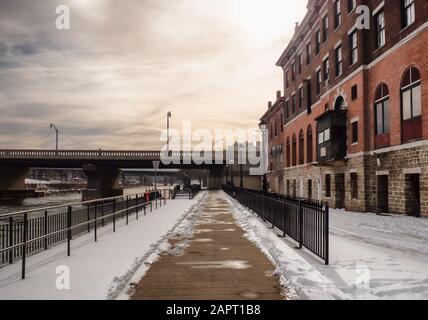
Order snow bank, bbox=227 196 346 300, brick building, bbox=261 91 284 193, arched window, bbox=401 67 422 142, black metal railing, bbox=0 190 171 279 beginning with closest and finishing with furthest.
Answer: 1. snow bank, bbox=227 196 346 300
2. black metal railing, bbox=0 190 171 279
3. arched window, bbox=401 67 422 142
4. brick building, bbox=261 91 284 193

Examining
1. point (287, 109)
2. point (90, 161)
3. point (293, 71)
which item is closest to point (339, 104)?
point (293, 71)

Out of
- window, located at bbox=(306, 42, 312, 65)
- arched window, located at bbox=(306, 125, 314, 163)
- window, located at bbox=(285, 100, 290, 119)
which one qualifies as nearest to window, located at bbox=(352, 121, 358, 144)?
arched window, located at bbox=(306, 125, 314, 163)

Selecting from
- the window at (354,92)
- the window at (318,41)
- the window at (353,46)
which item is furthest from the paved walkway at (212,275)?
the window at (318,41)

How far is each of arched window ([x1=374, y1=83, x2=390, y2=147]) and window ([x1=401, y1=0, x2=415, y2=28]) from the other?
135 inches

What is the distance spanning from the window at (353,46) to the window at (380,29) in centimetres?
190

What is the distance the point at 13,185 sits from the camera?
75.0m

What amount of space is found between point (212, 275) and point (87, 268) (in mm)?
2525

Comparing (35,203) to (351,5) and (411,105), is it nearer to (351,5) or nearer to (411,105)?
(351,5)

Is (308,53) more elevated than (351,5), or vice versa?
(308,53)

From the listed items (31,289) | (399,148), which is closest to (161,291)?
(31,289)

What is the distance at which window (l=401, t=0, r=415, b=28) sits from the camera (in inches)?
732

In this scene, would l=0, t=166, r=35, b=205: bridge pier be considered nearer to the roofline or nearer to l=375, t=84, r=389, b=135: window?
the roofline

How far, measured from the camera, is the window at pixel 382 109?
2122 centimetres
